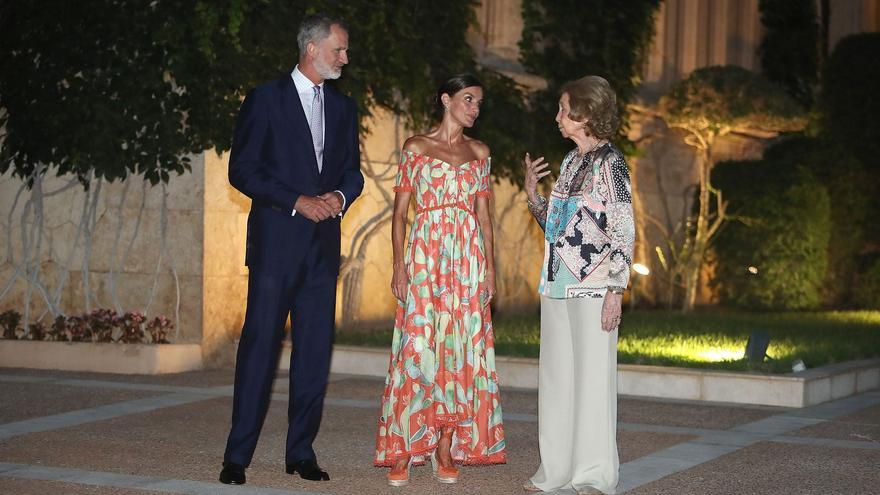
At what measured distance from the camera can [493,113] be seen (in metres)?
14.0

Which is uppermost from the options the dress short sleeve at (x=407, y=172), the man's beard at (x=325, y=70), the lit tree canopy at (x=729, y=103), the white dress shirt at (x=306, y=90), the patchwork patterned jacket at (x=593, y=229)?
the lit tree canopy at (x=729, y=103)

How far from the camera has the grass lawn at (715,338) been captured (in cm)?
1053

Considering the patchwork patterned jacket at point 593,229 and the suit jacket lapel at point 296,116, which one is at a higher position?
the suit jacket lapel at point 296,116

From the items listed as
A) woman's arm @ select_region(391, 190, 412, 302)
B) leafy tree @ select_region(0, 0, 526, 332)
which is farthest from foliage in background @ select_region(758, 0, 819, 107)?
woman's arm @ select_region(391, 190, 412, 302)

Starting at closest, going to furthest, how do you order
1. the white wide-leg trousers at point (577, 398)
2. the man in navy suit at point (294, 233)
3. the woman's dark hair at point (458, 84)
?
1. the white wide-leg trousers at point (577, 398)
2. the man in navy suit at point (294, 233)
3. the woman's dark hair at point (458, 84)

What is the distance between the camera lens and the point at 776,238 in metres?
17.5

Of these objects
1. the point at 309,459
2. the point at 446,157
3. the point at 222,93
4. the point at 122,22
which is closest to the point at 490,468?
the point at 309,459

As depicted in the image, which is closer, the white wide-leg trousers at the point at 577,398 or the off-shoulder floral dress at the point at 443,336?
the white wide-leg trousers at the point at 577,398

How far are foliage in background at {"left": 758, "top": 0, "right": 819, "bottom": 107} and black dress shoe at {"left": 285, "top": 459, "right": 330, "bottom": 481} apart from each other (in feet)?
50.7

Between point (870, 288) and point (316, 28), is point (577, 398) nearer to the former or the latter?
point (316, 28)

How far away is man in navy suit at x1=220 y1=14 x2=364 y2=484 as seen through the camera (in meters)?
6.23

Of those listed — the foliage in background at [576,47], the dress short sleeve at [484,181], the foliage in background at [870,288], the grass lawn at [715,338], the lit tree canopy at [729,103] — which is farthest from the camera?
the foliage in background at [870,288]

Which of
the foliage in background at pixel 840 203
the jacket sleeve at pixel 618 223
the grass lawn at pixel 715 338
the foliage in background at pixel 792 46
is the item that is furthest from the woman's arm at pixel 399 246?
the foliage in background at pixel 792 46

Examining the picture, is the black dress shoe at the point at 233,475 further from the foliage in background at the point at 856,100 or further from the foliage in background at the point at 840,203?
the foliage in background at the point at 856,100
